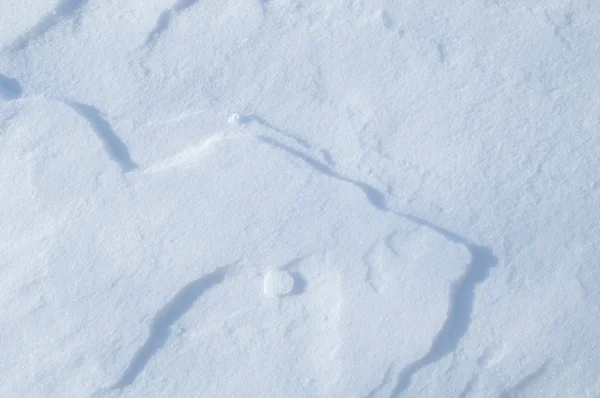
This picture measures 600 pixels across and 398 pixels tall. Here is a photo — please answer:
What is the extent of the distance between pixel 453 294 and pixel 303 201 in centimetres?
39

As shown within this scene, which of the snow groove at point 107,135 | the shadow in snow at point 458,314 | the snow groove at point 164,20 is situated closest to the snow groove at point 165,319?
the snow groove at point 107,135

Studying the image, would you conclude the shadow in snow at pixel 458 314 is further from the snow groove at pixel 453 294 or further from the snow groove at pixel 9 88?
the snow groove at pixel 9 88

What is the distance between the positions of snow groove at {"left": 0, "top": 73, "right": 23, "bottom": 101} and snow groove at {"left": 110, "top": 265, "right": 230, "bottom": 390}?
0.65m

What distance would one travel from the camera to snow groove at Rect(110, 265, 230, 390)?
1.37 meters

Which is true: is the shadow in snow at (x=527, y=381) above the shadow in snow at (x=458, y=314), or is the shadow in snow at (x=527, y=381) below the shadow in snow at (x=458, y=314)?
below

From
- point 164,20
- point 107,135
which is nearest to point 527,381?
point 107,135

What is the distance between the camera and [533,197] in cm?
142

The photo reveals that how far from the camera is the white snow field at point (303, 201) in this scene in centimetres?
136

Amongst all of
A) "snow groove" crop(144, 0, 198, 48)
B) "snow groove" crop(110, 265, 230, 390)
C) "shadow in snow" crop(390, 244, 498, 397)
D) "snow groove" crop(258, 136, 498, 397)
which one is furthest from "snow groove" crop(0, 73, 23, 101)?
"shadow in snow" crop(390, 244, 498, 397)

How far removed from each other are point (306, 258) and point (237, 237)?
16 cm

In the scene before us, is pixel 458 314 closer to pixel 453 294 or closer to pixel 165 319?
pixel 453 294

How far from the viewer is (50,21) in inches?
63.6

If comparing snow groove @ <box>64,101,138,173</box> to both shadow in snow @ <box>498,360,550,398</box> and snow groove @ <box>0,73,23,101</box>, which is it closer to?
snow groove @ <box>0,73,23,101</box>

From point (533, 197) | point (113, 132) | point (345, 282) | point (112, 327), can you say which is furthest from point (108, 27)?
point (533, 197)
